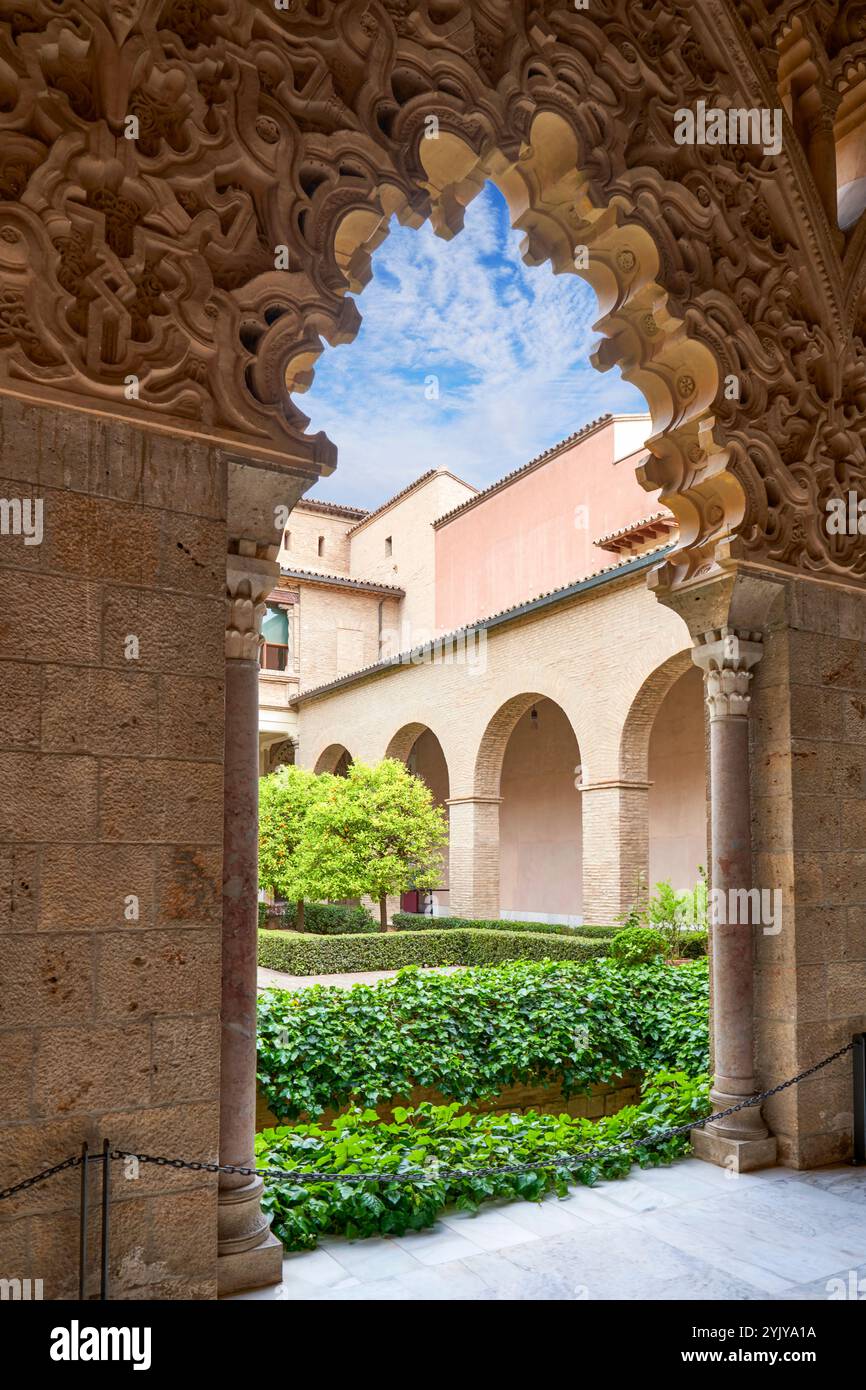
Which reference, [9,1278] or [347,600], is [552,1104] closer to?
[9,1278]

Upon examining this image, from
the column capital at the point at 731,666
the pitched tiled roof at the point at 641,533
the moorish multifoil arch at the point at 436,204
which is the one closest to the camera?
the moorish multifoil arch at the point at 436,204

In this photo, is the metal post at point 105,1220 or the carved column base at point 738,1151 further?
the carved column base at point 738,1151

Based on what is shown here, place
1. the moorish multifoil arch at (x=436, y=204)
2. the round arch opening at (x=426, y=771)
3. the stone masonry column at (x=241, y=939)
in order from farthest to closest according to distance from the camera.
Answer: the round arch opening at (x=426, y=771), the stone masonry column at (x=241, y=939), the moorish multifoil arch at (x=436, y=204)

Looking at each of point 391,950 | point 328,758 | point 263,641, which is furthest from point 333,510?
point 263,641

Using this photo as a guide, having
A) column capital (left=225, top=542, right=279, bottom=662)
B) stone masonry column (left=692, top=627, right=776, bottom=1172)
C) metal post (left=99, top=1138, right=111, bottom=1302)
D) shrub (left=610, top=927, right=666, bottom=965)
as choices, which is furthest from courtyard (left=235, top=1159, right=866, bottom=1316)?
shrub (left=610, top=927, right=666, bottom=965)

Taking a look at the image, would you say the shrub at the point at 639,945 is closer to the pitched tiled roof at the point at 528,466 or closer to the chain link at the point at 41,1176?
the chain link at the point at 41,1176

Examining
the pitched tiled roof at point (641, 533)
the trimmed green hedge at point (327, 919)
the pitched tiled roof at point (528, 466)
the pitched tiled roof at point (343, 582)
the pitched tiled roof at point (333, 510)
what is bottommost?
the trimmed green hedge at point (327, 919)

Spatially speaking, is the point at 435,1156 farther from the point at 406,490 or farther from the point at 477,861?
the point at 406,490

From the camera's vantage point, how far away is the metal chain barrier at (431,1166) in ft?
9.37

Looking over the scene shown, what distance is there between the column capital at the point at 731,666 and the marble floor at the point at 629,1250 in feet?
6.79

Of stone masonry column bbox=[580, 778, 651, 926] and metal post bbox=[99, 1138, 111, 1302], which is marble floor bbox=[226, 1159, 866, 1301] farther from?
stone masonry column bbox=[580, 778, 651, 926]

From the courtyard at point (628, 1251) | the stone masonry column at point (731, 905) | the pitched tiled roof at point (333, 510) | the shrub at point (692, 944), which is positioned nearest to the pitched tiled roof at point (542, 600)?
the shrub at point (692, 944)

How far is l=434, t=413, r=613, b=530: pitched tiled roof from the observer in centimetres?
2005

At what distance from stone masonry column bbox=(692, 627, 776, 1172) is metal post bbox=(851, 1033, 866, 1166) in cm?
40
